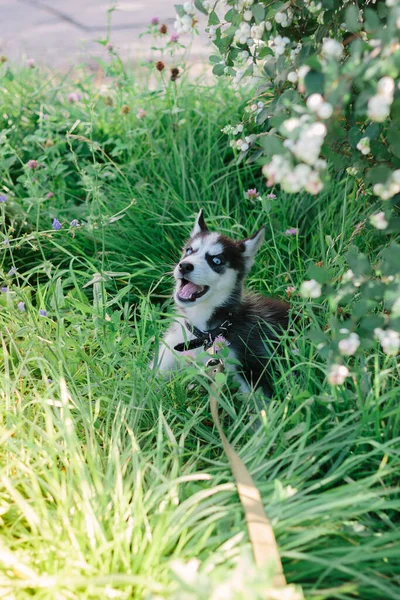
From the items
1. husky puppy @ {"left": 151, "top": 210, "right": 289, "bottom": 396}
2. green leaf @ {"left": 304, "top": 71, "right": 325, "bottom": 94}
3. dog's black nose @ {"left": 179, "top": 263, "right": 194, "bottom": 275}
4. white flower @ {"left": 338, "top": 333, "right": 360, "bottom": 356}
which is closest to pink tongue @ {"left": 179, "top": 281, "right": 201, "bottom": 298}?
husky puppy @ {"left": 151, "top": 210, "right": 289, "bottom": 396}

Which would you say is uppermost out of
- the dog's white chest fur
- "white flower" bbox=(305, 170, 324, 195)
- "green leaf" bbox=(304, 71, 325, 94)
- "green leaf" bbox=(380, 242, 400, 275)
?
"green leaf" bbox=(304, 71, 325, 94)

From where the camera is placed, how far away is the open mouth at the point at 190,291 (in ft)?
11.9

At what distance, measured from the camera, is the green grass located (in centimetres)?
226

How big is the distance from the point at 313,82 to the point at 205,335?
1851mm

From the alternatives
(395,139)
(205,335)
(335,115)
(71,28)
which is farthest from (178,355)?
(71,28)

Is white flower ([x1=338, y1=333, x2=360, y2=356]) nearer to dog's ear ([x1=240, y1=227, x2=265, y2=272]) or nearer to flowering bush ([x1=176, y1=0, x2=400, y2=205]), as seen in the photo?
flowering bush ([x1=176, y1=0, x2=400, y2=205])

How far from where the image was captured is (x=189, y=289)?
3695mm

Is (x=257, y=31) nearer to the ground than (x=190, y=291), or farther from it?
farther from it

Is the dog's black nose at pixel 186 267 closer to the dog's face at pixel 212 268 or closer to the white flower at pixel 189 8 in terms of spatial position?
the dog's face at pixel 212 268

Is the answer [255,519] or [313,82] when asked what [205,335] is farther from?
[313,82]

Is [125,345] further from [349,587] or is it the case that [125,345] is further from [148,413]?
[349,587]

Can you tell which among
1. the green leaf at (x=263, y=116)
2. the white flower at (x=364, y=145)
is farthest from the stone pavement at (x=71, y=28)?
the white flower at (x=364, y=145)

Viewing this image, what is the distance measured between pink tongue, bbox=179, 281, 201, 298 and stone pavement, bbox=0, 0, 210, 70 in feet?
14.4

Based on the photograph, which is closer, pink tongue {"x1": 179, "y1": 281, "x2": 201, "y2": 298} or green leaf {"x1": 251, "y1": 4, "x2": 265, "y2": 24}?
green leaf {"x1": 251, "y1": 4, "x2": 265, "y2": 24}
